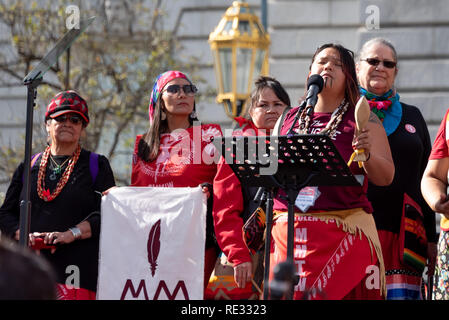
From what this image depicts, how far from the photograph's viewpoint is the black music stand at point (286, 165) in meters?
4.47

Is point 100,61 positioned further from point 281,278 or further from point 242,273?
point 281,278

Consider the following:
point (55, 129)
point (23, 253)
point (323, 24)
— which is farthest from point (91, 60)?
point (23, 253)

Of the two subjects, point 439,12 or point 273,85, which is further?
point 439,12

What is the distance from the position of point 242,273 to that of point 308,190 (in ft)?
2.52

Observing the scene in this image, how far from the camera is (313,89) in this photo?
4.96 meters

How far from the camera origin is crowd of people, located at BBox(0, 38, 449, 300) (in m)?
5.04

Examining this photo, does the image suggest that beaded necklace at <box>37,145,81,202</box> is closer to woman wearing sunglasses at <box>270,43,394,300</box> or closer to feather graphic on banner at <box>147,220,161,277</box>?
feather graphic on banner at <box>147,220,161,277</box>

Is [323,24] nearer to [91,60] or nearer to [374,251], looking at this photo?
[91,60]

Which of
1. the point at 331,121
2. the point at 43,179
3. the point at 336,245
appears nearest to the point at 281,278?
the point at 336,245

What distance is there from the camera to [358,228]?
16.6ft

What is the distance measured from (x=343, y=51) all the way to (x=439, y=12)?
6242mm

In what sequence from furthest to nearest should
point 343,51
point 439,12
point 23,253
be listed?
point 439,12, point 343,51, point 23,253

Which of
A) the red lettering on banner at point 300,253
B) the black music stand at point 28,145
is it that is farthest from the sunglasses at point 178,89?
the red lettering on banner at point 300,253

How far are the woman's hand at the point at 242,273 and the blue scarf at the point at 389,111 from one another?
1.34 meters
